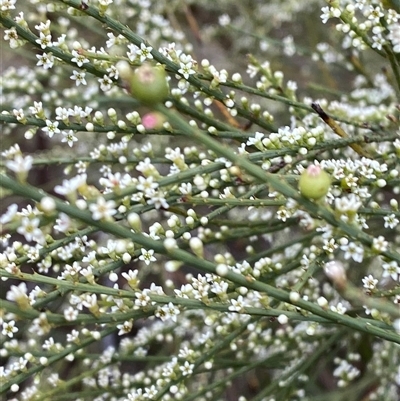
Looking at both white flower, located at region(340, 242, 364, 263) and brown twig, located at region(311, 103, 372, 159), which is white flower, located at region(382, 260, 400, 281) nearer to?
white flower, located at region(340, 242, 364, 263)

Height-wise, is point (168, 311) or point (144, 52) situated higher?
point (144, 52)

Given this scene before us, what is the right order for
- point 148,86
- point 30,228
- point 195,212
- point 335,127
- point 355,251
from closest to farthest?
1. point 148,86
2. point 30,228
3. point 355,251
4. point 335,127
5. point 195,212

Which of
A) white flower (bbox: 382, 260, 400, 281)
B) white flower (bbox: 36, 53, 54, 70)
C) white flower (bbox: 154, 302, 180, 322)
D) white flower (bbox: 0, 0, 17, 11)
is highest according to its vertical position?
white flower (bbox: 0, 0, 17, 11)

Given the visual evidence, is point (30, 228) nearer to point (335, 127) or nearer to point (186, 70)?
point (186, 70)

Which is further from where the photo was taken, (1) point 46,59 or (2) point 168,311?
(1) point 46,59

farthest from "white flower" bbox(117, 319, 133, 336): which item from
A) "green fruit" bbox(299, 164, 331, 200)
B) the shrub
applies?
"green fruit" bbox(299, 164, 331, 200)

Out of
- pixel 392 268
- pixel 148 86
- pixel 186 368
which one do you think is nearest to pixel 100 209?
pixel 148 86

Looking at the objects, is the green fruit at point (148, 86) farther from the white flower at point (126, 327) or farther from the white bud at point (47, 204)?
the white flower at point (126, 327)

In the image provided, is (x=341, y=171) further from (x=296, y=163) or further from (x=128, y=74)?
(x=128, y=74)

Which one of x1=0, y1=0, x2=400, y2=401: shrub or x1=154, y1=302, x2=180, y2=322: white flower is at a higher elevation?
x1=0, y1=0, x2=400, y2=401: shrub

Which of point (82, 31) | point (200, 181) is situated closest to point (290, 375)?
point (200, 181)
